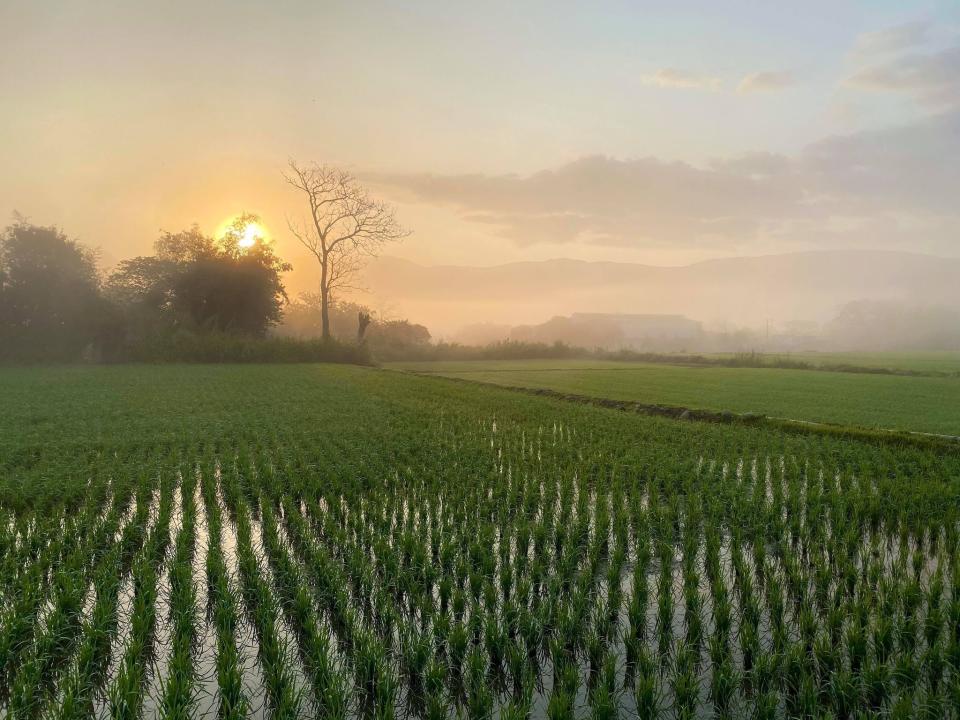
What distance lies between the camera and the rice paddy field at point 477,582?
12.4 feet

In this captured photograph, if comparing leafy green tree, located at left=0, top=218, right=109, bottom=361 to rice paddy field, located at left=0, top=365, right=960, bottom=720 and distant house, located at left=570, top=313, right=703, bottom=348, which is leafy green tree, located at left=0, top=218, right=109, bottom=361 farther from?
distant house, located at left=570, top=313, right=703, bottom=348

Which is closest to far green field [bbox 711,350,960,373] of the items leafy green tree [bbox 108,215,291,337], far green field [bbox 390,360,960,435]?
far green field [bbox 390,360,960,435]

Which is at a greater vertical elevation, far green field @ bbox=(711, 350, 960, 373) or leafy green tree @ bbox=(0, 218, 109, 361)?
leafy green tree @ bbox=(0, 218, 109, 361)

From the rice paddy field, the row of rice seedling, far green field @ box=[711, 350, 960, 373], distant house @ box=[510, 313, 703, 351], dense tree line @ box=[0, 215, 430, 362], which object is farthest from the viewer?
distant house @ box=[510, 313, 703, 351]

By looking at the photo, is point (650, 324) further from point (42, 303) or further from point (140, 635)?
point (140, 635)

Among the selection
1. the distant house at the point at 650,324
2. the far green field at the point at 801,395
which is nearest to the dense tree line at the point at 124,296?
the far green field at the point at 801,395

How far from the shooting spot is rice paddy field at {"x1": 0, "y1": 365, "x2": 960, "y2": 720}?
3.79 metres

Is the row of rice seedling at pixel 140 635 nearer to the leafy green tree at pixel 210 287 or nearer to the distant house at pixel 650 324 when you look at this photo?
the leafy green tree at pixel 210 287

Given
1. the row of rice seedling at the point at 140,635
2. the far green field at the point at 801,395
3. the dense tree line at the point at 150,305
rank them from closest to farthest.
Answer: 1. the row of rice seedling at the point at 140,635
2. the far green field at the point at 801,395
3. the dense tree line at the point at 150,305

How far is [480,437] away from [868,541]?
7.47 metres

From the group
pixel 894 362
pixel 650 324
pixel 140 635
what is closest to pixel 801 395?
pixel 140 635

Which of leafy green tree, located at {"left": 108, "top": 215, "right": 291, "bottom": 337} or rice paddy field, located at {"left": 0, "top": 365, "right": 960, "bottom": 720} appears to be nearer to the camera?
rice paddy field, located at {"left": 0, "top": 365, "right": 960, "bottom": 720}

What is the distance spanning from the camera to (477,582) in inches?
204

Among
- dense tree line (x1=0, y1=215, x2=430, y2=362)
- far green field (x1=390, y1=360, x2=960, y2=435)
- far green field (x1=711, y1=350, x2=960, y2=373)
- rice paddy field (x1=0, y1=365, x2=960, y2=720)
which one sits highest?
dense tree line (x1=0, y1=215, x2=430, y2=362)
